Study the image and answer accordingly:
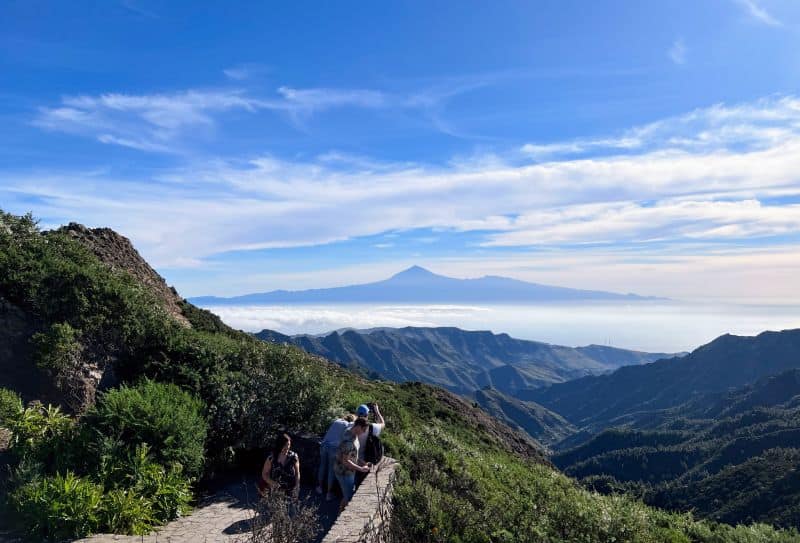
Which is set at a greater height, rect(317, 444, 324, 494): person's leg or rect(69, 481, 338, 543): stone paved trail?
rect(317, 444, 324, 494): person's leg

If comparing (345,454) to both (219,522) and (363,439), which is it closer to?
(363,439)

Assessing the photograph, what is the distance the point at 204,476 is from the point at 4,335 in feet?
21.8

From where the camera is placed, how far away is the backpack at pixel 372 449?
30.2ft

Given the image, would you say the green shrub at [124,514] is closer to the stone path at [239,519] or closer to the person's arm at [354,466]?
the stone path at [239,519]

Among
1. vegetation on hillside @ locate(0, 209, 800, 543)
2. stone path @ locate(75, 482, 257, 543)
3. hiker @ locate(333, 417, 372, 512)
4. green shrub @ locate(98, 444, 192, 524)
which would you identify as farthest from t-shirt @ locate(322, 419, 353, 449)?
green shrub @ locate(98, 444, 192, 524)

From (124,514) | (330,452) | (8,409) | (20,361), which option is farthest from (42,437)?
(330,452)

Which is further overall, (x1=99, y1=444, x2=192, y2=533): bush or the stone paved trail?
(x1=99, y1=444, x2=192, y2=533): bush

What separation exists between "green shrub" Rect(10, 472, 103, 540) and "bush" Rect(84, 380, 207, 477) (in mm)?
1039

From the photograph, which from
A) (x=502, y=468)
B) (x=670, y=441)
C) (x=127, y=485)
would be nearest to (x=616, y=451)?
(x=670, y=441)

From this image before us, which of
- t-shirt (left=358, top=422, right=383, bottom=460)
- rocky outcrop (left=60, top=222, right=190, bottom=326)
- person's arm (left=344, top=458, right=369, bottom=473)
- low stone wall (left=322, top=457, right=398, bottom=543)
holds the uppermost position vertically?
rocky outcrop (left=60, top=222, right=190, bottom=326)

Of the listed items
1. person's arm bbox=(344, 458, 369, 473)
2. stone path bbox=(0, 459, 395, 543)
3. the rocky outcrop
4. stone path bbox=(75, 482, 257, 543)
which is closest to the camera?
stone path bbox=(0, 459, 395, 543)

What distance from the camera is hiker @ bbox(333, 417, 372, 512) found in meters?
8.73

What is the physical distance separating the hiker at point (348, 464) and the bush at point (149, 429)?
9.39 ft

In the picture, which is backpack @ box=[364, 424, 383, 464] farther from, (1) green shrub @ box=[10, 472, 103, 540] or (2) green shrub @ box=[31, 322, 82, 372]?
(2) green shrub @ box=[31, 322, 82, 372]
